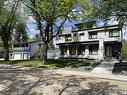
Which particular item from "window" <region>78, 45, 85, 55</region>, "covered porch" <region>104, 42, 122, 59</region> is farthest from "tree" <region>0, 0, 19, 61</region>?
"covered porch" <region>104, 42, 122, 59</region>

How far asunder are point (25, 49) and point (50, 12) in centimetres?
3832

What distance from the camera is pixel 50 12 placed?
32.7 meters

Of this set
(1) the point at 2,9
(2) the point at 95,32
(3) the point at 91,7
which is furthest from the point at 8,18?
(3) the point at 91,7

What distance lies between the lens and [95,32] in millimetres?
45750

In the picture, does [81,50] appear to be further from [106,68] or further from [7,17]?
[106,68]

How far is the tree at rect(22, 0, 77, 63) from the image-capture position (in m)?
31.8

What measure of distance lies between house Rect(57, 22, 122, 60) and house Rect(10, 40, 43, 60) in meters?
18.0

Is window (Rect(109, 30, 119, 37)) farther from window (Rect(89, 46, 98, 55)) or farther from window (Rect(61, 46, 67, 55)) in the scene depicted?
window (Rect(61, 46, 67, 55))

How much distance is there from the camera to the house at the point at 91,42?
42594mm

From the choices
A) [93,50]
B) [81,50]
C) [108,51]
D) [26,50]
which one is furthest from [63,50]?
[26,50]

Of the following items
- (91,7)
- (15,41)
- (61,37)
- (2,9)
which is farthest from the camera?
(15,41)

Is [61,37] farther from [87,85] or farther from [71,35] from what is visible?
[87,85]

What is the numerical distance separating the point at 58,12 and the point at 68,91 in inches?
775

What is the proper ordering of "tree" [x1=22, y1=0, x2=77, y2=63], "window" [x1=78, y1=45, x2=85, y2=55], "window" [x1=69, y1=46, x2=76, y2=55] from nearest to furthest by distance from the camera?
"tree" [x1=22, y1=0, x2=77, y2=63]
"window" [x1=78, y1=45, x2=85, y2=55]
"window" [x1=69, y1=46, x2=76, y2=55]
